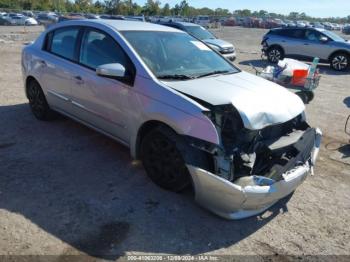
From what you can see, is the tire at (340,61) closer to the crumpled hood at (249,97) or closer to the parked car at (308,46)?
the parked car at (308,46)

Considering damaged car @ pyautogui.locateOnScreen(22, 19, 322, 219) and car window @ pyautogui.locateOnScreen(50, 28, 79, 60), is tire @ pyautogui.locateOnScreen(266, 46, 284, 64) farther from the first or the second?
car window @ pyautogui.locateOnScreen(50, 28, 79, 60)

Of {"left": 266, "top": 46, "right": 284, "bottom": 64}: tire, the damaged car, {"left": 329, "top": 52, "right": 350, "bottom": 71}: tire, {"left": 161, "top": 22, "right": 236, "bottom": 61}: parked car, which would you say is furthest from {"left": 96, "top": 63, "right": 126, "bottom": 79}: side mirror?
{"left": 266, "top": 46, "right": 284, "bottom": 64}: tire

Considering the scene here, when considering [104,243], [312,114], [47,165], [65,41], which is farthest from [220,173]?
[312,114]

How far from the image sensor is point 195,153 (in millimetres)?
3330

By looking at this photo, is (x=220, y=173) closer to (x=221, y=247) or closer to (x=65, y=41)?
(x=221, y=247)

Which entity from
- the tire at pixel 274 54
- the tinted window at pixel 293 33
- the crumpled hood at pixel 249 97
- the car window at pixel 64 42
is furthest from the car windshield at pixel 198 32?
the crumpled hood at pixel 249 97

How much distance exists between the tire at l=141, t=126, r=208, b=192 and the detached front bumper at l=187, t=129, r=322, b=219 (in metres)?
0.22

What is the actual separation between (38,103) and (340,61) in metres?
12.7

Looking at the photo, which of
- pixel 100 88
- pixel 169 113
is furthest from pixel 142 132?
pixel 100 88

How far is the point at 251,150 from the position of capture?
3.39 m

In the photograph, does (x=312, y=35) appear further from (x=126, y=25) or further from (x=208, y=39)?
(x=126, y=25)

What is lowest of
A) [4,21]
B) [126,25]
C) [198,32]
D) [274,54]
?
[4,21]

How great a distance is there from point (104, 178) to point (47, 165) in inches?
31.8

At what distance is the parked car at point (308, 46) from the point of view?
14406 millimetres
